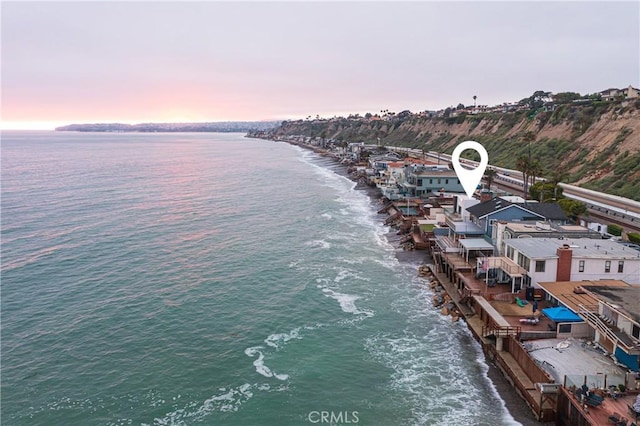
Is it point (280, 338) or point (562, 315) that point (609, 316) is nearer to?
point (562, 315)

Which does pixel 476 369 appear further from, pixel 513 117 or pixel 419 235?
pixel 513 117

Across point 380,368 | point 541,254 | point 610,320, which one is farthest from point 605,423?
point 541,254

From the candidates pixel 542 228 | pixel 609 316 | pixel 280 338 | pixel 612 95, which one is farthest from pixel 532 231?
pixel 612 95

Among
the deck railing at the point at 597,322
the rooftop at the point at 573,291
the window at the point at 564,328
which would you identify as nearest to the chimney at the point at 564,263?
the rooftop at the point at 573,291

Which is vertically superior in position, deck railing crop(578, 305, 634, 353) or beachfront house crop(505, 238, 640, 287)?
beachfront house crop(505, 238, 640, 287)

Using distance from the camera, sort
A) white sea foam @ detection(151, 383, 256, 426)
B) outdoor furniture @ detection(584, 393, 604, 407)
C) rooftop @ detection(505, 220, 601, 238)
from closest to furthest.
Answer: outdoor furniture @ detection(584, 393, 604, 407) → white sea foam @ detection(151, 383, 256, 426) → rooftop @ detection(505, 220, 601, 238)

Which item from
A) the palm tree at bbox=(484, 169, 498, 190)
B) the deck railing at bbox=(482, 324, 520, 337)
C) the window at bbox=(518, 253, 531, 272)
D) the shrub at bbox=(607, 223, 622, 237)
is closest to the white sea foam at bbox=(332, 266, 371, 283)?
the window at bbox=(518, 253, 531, 272)

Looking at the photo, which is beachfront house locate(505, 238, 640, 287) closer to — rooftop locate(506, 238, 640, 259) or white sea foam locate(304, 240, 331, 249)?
rooftop locate(506, 238, 640, 259)
